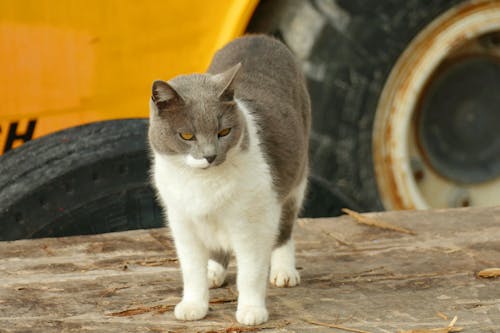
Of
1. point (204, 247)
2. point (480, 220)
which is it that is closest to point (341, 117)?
point (480, 220)

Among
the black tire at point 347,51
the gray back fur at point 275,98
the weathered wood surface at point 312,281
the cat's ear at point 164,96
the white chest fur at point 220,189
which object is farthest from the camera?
the black tire at point 347,51

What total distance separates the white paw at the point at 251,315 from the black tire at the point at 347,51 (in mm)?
1153

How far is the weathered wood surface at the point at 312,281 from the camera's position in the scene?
9.77 ft

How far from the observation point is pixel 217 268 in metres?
3.37

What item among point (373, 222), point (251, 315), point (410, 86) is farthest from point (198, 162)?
point (410, 86)

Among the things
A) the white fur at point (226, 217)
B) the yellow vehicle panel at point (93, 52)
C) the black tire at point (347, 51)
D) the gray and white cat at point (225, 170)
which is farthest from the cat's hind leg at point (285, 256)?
the yellow vehicle panel at point (93, 52)

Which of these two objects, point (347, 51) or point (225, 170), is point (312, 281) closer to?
point (225, 170)

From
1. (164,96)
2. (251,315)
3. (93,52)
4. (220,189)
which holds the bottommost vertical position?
(251,315)

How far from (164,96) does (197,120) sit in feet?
0.39

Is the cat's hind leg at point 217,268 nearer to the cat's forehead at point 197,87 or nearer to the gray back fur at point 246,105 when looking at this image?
the gray back fur at point 246,105

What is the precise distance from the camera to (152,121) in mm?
2852

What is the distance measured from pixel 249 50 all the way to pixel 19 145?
984 millimetres

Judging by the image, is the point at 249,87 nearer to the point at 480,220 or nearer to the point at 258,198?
the point at 258,198

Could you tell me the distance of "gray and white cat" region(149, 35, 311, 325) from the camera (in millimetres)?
2738
